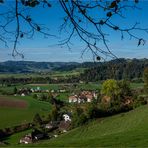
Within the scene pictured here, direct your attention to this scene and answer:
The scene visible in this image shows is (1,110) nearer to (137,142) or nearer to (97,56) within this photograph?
(137,142)

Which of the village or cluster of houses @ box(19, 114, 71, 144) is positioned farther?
the village

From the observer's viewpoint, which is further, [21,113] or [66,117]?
[21,113]

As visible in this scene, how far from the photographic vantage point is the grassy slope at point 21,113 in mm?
61062

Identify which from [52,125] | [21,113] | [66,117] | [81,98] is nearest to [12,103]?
[21,113]

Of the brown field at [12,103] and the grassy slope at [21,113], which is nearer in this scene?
the grassy slope at [21,113]

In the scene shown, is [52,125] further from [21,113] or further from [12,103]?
[12,103]

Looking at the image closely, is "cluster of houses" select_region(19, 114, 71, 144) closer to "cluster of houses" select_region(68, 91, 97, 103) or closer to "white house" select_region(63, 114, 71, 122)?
"white house" select_region(63, 114, 71, 122)

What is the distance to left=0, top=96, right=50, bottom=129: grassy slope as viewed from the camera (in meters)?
61.1

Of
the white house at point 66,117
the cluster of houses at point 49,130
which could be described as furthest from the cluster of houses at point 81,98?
the cluster of houses at point 49,130

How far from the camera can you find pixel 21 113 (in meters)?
68.4

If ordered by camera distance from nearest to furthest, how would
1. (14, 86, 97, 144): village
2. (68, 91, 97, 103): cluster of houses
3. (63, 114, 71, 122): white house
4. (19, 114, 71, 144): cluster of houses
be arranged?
1. (19, 114, 71, 144): cluster of houses
2. (14, 86, 97, 144): village
3. (63, 114, 71, 122): white house
4. (68, 91, 97, 103): cluster of houses

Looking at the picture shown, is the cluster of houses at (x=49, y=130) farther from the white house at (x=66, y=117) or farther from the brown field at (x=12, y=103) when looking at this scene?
the brown field at (x=12, y=103)

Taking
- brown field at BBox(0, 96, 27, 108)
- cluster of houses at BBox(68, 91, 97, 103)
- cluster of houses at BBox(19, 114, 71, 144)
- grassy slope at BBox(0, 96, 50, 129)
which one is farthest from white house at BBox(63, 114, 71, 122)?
cluster of houses at BBox(68, 91, 97, 103)

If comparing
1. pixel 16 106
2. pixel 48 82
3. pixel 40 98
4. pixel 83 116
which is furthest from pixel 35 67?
pixel 83 116
